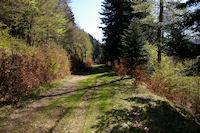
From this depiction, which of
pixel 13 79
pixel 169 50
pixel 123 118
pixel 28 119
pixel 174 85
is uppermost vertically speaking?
pixel 169 50

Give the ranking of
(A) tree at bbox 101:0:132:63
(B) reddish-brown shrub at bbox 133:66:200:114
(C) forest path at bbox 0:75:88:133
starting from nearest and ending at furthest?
(C) forest path at bbox 0:75:88:133 < (B) reddish-brown shrub at bbox 133:66:200:114 < (A) tree at bbox 101:0:132:63

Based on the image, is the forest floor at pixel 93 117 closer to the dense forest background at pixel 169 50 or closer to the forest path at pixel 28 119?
the forest path at pixel 28 119

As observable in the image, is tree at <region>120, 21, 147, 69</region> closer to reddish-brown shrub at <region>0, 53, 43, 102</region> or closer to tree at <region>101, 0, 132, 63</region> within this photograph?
tree at <region>101, 0, 132, 63</region>

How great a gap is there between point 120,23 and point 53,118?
70.6 feet

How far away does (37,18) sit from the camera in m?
11.6

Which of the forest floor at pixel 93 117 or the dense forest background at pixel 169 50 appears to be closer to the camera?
the forest floor at pixel 93 117

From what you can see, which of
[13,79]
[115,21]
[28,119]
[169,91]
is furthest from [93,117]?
[115,21]

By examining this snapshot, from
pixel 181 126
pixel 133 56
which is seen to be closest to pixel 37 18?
pixel 133 56

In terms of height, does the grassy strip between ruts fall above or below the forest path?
below

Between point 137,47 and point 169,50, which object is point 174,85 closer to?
point 169,50

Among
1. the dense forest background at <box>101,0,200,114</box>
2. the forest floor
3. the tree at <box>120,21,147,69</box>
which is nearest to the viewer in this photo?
the forest floor

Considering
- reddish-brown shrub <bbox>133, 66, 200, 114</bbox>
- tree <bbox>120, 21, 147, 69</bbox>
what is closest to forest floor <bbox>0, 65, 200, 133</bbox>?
reddish-brown shrub <bbox>133, 66, 200, 114</bbox>

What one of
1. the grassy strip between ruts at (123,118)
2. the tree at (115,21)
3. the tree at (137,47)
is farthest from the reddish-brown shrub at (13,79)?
the tree at (115,21)

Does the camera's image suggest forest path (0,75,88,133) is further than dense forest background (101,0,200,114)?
No
